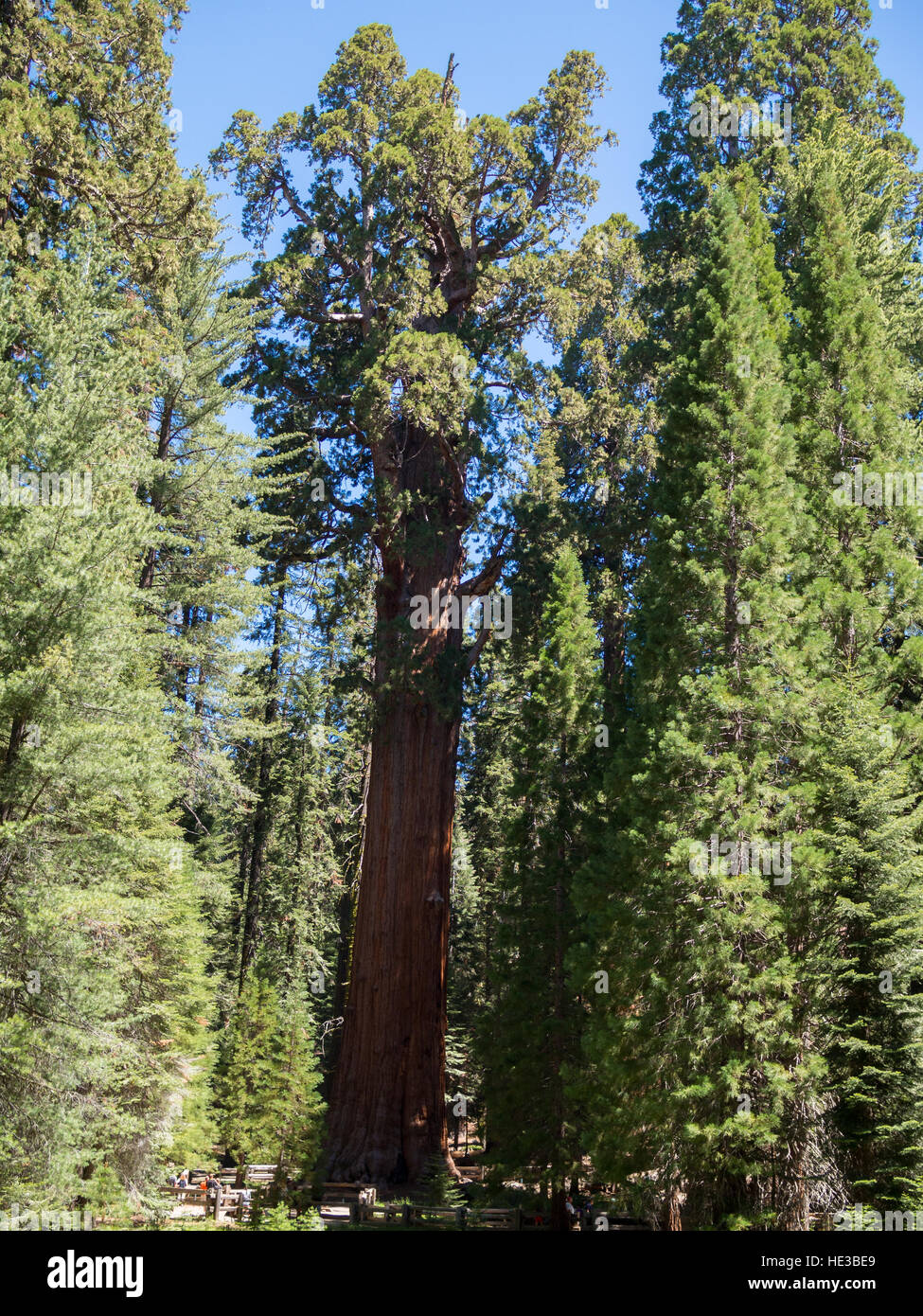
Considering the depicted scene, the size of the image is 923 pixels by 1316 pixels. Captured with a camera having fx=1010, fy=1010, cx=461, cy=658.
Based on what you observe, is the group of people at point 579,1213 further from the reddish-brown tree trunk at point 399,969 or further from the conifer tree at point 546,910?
the reddish-brown tree trunk at point 399,969

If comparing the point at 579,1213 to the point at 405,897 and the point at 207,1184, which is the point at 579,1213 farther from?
the point at 207,1184

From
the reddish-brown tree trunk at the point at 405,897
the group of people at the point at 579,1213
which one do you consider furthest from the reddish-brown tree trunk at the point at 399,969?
the group of people at the point at 579,1213

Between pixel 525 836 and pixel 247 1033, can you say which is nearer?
pixel 525 836

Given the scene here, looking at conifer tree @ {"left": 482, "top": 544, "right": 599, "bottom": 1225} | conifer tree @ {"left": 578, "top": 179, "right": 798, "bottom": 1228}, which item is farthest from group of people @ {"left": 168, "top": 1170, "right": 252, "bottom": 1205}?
conifer tree @ {"left": 578, "top": 179, "right": 798, "bottom": 1228}

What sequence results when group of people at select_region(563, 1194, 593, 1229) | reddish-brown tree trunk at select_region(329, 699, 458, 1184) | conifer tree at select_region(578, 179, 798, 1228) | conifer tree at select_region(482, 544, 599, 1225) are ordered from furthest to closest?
reddish-brown tree trunk at select_region(329, 699, 458, 1184), group of people at select_region(563, 1194, 593, 1229), conifer tree at select_region(482, 544, 599, 1225), conifer tree at select_region(578, 179, 798, 1228)

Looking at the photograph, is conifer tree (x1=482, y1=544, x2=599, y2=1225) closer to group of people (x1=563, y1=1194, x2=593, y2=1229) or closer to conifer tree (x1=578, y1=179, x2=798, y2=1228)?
group of people (x1=563, y1=1194, x2=593, y2=1229)

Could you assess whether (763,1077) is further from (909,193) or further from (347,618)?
(909,193)

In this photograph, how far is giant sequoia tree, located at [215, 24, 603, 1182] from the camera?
17.7 meters

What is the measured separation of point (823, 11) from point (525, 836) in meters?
16.8

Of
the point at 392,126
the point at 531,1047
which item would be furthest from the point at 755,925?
the point at 392,126

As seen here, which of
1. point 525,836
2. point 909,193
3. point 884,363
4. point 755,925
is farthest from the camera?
point 909,193

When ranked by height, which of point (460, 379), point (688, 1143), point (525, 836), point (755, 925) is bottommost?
point (688, 1143)

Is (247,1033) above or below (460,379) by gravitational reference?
below

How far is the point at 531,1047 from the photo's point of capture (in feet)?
50.1
